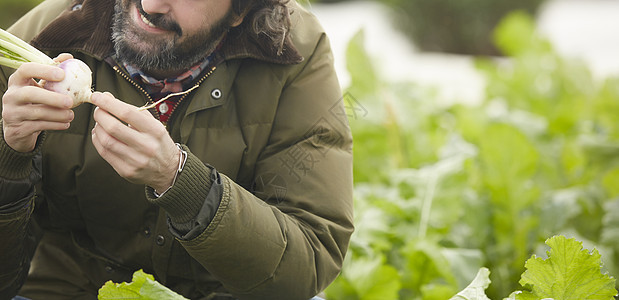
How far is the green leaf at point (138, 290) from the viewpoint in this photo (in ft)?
6.11

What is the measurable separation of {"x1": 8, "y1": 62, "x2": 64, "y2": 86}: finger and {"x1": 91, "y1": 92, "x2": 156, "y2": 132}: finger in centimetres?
15

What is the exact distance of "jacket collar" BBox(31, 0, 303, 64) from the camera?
6.93 ft

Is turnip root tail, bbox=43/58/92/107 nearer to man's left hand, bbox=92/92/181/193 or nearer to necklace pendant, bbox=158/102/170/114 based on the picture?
man's left hand, bbox=92/92/181/193

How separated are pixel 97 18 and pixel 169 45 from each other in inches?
10.6

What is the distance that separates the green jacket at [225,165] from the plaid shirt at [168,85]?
1.0 inches

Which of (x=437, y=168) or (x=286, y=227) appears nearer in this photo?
(x=286, y=227)

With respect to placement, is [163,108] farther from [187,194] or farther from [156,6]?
[187,194]

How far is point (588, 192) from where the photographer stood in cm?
357

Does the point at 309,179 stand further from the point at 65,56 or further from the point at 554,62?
the point at 554,62

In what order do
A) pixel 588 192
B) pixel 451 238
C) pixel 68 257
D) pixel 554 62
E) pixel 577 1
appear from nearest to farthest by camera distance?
1. pixel 68 257
2. pixel 451 238
3. pixel 588 192
4. pixel 554 62
5. pixel 577 1

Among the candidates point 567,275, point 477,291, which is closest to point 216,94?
point 477,291

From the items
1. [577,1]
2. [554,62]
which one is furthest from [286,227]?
[577,1]

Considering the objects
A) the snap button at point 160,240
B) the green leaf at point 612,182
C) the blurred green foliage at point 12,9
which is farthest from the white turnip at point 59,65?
the blurred green foliage at point 12,9

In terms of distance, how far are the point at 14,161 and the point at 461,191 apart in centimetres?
195
